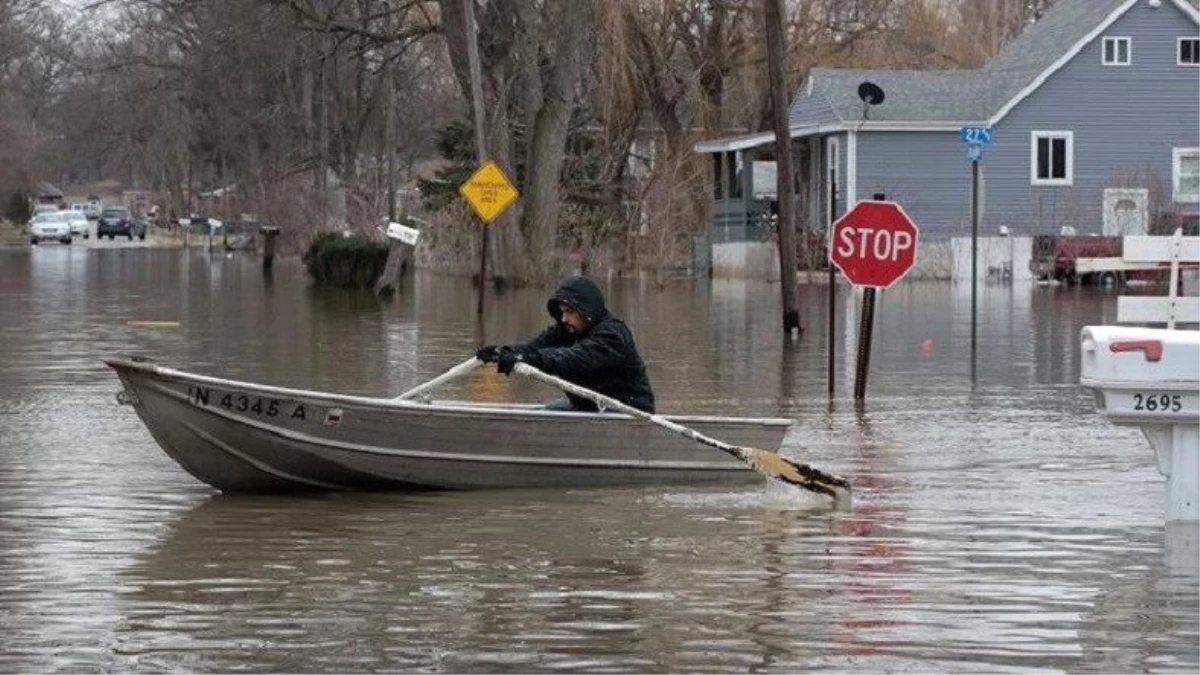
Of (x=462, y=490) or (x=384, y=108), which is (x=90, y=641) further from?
(x=384, y=108)

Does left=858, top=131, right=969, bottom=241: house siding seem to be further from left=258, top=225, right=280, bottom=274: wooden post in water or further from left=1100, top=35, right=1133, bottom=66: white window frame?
left=258, top=225, right=280, bottom=274: wooden post in water

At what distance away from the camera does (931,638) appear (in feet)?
33.7

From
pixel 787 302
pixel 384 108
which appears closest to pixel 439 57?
A: pixel 384 108

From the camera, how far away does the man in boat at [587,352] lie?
15.2m

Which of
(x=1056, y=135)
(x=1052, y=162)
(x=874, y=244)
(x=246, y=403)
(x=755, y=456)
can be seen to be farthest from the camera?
(x=1056, y=135)

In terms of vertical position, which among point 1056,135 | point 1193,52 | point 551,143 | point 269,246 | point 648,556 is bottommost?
point 648,556

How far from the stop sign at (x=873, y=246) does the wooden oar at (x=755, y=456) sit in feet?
20.0

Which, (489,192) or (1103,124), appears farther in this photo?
(1103,124)

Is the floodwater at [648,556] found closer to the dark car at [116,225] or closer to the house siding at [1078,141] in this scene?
the house siding at [1078,141]

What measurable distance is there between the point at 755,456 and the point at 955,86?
49076 mm

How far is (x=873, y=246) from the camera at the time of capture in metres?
21.3

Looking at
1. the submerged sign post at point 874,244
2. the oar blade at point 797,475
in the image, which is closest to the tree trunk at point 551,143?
the submerged sign post at point 874,244

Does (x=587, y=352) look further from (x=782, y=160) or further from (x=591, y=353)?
(x=782, y=160)

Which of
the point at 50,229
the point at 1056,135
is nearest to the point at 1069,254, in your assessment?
the point at 1056,135
